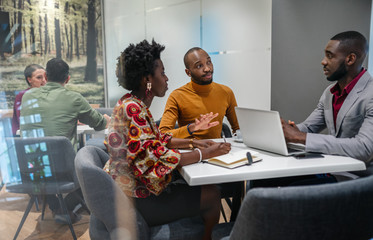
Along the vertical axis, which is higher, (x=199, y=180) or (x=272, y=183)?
(x=199, y=180)

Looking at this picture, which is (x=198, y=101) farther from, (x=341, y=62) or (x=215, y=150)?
(x=341, y=62)

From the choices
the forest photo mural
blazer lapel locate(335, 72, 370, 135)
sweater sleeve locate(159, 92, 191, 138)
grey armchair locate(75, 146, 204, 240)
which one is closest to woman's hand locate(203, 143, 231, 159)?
grey armchair locate(75, 146, 204, 240)

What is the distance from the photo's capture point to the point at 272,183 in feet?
6.49

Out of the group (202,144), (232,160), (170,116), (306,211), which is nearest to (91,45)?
→ (170,116)

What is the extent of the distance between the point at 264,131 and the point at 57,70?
4.34 ft

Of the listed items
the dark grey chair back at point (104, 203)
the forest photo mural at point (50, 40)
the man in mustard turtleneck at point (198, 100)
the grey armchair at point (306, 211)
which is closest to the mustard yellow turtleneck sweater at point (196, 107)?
the man in mustard turtleneck at point (198, 100)

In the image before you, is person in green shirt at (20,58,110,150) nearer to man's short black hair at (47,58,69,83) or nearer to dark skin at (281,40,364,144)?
man's short black hair at (47,58,69,83)

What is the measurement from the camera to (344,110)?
1.81 m

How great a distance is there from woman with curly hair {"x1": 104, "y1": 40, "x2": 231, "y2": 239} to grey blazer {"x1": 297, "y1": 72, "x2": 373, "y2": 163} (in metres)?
0.51

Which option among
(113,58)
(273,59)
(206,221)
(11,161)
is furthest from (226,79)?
→ (11,161)

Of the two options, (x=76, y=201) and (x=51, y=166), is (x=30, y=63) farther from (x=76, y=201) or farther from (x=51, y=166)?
(x=76, y=201)

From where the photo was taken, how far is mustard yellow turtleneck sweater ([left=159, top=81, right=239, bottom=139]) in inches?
92.0

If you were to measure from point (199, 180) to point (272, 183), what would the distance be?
0.88 metres

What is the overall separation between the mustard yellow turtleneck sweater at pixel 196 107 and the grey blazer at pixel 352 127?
2.39 feet
